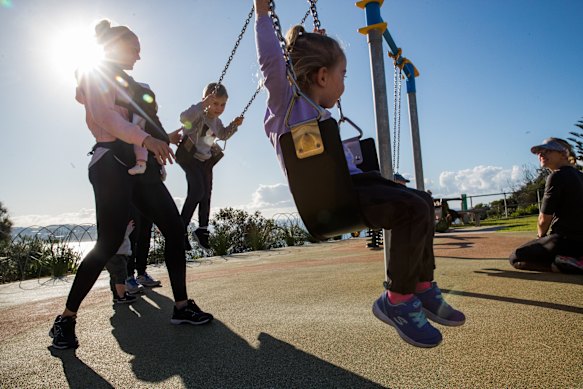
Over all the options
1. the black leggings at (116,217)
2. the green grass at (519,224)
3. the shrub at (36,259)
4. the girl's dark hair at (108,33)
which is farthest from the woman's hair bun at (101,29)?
the green grass at (519,224)

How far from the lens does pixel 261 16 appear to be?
1.85 metres

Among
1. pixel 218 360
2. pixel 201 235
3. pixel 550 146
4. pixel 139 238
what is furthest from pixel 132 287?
pixel 550 146

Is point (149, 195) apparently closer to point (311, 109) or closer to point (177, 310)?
point (177, 310)

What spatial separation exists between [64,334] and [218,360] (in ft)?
3.66

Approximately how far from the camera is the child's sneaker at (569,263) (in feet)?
11.4

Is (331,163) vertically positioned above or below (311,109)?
below

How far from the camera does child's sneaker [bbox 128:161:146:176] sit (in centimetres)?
249

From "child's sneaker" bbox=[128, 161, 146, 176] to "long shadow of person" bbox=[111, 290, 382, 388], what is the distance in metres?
1.06

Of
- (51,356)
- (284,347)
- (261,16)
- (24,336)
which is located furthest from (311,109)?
(24,336)

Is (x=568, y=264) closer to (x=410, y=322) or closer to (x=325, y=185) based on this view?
(x=410, y=322)

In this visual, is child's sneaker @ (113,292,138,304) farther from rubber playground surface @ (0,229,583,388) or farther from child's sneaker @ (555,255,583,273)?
child's sneaker @ (555,255,583,273)

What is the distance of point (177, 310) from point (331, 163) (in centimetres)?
179

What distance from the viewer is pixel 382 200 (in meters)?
1.58

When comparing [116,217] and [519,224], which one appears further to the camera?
[519,224]
